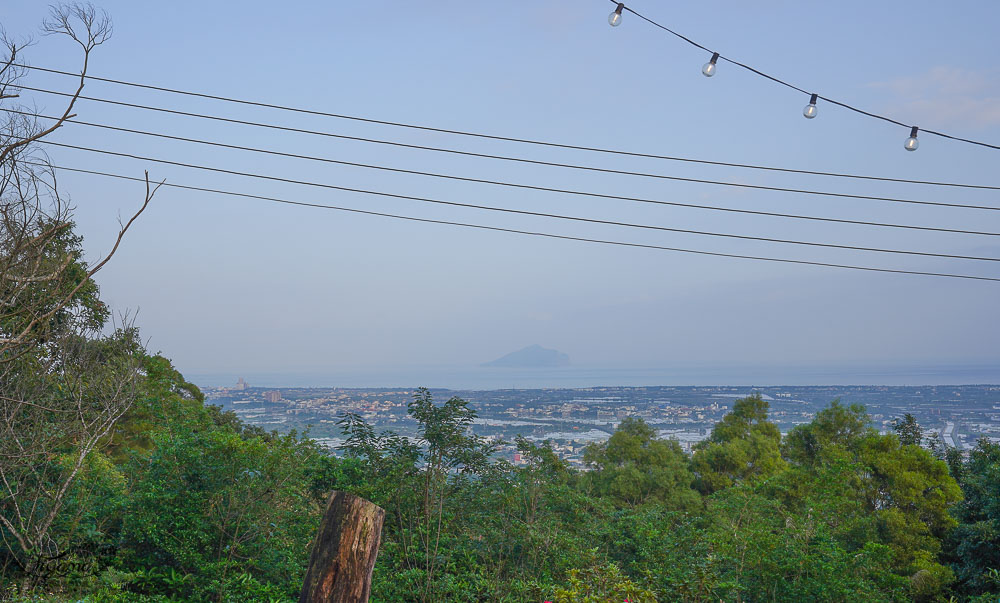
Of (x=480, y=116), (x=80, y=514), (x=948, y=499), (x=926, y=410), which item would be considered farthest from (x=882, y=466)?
(x=80, y=514)

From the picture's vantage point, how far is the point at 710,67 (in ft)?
17.7

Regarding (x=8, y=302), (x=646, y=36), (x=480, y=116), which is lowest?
(x=8, y=302)

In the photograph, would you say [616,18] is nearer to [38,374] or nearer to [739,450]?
[38,374]

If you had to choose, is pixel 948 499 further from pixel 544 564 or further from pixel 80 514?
pixel 80 514

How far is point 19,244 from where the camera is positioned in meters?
2.80

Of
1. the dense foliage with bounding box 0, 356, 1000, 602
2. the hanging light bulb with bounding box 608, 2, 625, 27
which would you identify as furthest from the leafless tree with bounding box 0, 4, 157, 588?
the hanging light bulb with bounding box 608, 2, 625, 27

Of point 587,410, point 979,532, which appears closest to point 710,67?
point 979,532

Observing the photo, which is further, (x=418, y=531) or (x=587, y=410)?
(x=587, y=410)

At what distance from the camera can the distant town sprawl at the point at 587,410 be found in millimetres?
7453

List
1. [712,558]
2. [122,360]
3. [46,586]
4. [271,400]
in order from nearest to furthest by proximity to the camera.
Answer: [46,586]
[712,558]
[122,360]
[271,400]

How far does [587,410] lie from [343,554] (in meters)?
18.2

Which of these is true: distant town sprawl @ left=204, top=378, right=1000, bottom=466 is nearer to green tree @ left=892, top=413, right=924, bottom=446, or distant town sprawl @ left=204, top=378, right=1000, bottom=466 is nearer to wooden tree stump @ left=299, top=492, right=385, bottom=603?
green tree @ left=892, top=413, right=924, bottom=446

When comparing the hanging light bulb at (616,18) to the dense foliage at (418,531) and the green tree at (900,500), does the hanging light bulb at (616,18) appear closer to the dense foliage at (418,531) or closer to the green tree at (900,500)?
the dense foliage at (418,531)

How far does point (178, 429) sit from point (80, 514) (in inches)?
38.4
